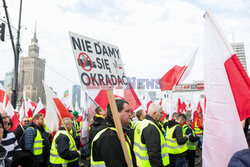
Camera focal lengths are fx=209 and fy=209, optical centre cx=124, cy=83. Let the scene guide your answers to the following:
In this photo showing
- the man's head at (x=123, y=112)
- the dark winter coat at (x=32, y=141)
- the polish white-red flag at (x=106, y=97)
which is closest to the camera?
the man's head at (x=123, y=112)

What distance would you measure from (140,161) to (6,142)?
2297 millimetres

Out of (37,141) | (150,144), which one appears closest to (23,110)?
(37,141)

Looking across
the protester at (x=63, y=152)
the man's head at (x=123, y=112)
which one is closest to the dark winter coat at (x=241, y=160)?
the man's head at (x=123, y=112)

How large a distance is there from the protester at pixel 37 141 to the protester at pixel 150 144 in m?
2.44

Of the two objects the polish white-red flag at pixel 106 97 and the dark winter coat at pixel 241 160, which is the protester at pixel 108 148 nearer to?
the dark winter coat at pixel 241 160

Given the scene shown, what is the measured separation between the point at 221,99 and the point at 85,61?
1.55 meters

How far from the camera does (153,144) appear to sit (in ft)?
11.0

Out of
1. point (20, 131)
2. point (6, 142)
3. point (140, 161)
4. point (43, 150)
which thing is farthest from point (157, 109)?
point (20, 131)

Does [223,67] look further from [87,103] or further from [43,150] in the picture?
[87,103]

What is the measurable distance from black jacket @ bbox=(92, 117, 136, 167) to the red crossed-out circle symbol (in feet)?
2.52

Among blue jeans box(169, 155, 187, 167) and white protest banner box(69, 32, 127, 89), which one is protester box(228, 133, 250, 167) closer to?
white protest banner box(69, 32, 127, 89)

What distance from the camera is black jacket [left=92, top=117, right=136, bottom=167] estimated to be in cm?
210

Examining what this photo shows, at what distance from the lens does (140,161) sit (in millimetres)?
3578

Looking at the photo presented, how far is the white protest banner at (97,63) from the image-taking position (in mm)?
2412
